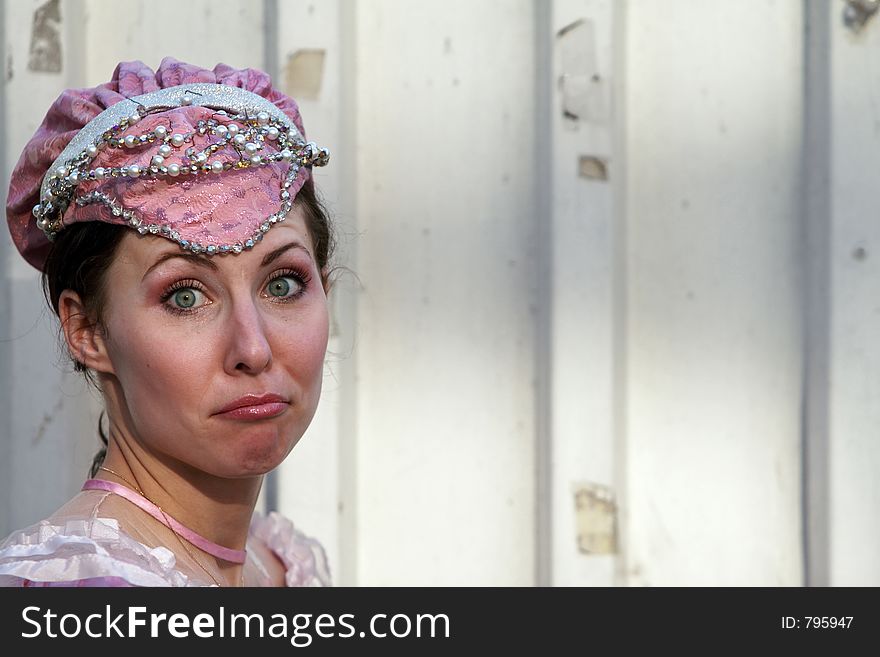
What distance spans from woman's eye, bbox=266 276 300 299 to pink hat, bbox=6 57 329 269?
8cm

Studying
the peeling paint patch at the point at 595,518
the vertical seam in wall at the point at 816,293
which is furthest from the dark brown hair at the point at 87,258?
the vertical seam in wall at the point at 816,293

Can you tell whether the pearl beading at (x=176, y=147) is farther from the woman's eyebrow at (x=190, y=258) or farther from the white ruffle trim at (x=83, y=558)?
the white ruffle trim at (x=83, y=558)

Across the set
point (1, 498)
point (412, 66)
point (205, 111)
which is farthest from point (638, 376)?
point (1, 498)

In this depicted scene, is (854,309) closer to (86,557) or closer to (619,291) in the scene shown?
(619,291)

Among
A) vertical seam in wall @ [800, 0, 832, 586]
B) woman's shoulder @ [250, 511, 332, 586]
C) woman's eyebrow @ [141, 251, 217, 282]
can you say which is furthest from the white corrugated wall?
woman's eyebrow @ [141, 251, 217, 282]

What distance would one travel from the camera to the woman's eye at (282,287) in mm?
1326

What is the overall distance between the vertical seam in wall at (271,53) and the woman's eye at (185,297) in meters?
0.65

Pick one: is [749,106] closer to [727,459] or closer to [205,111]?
[727,459]

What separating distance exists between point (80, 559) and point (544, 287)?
1034 millimetres

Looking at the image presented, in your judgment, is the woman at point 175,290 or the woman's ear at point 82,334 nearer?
the woman at point 175,290

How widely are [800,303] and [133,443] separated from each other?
51.2 inches

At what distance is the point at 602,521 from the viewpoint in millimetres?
1859

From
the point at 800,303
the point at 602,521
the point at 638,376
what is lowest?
the point at 602,521

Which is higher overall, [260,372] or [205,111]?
[205,111]
